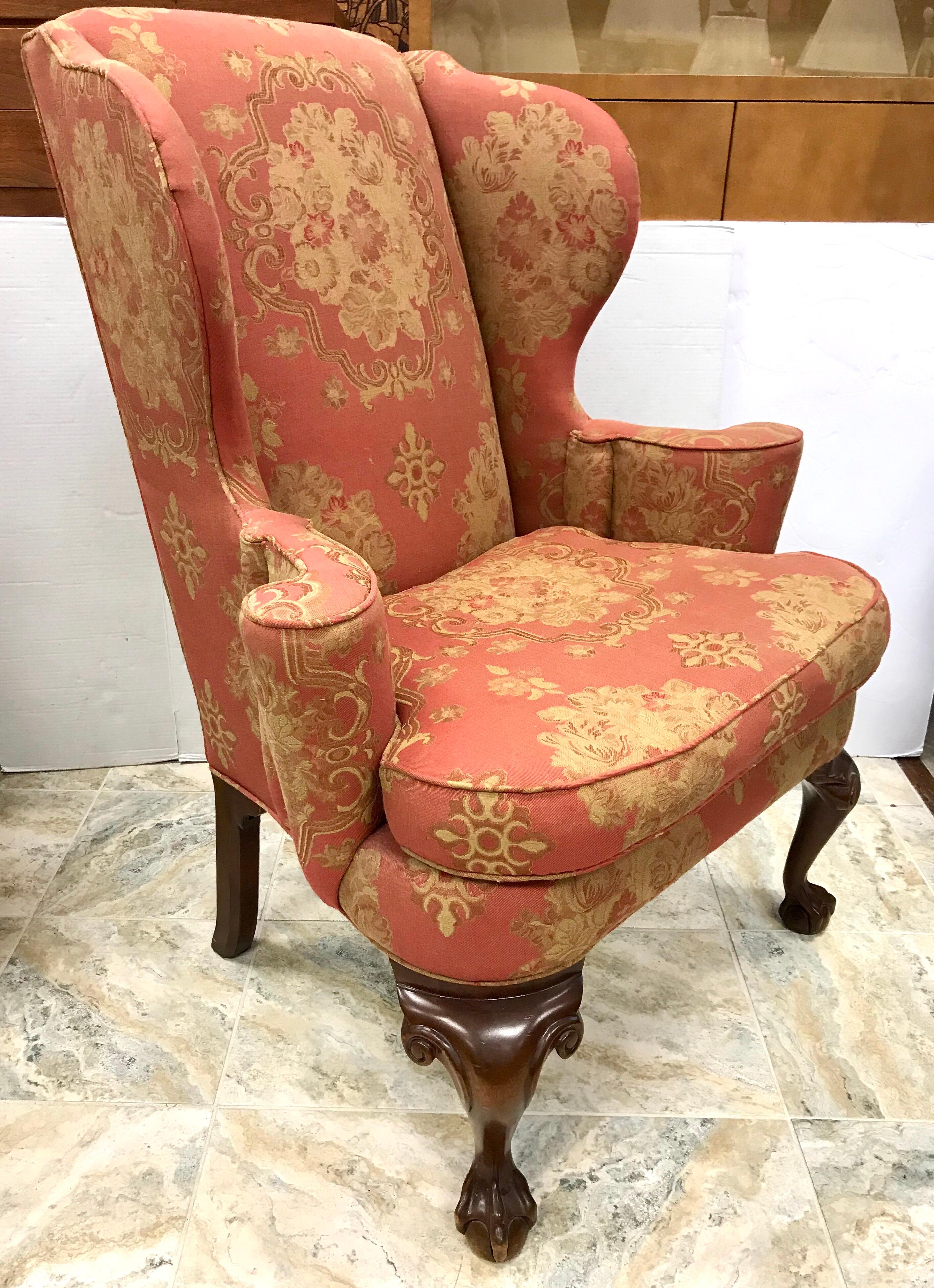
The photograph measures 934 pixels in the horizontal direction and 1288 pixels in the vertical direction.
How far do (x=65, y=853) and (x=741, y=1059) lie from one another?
3.48ft

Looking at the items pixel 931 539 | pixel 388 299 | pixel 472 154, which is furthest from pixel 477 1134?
pixel 931 539

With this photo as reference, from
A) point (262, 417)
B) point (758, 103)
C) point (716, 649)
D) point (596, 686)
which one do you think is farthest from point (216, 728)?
point (758, 103)

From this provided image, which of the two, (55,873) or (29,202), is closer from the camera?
(29,202)

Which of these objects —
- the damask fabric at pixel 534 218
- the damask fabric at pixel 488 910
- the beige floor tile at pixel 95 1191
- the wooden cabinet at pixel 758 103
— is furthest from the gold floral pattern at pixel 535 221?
the beige floor tile at pixel 95 1191

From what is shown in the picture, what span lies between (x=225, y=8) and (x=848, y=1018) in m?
1.58

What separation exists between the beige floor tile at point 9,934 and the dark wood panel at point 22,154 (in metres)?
1.05

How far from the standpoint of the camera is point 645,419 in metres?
1.66

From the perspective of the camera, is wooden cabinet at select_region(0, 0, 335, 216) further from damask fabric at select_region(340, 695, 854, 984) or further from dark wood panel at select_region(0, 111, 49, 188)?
damask fabric at select_region(340, 695, 854, 984)

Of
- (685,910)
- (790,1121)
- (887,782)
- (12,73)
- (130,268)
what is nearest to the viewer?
(130,268)

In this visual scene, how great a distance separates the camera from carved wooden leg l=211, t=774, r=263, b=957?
120 cm

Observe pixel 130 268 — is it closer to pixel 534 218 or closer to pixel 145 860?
pixel 534 218

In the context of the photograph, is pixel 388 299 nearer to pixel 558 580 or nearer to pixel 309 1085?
pixel 558 580

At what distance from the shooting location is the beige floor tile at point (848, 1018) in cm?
113

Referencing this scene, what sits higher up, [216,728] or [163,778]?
[216,728]
